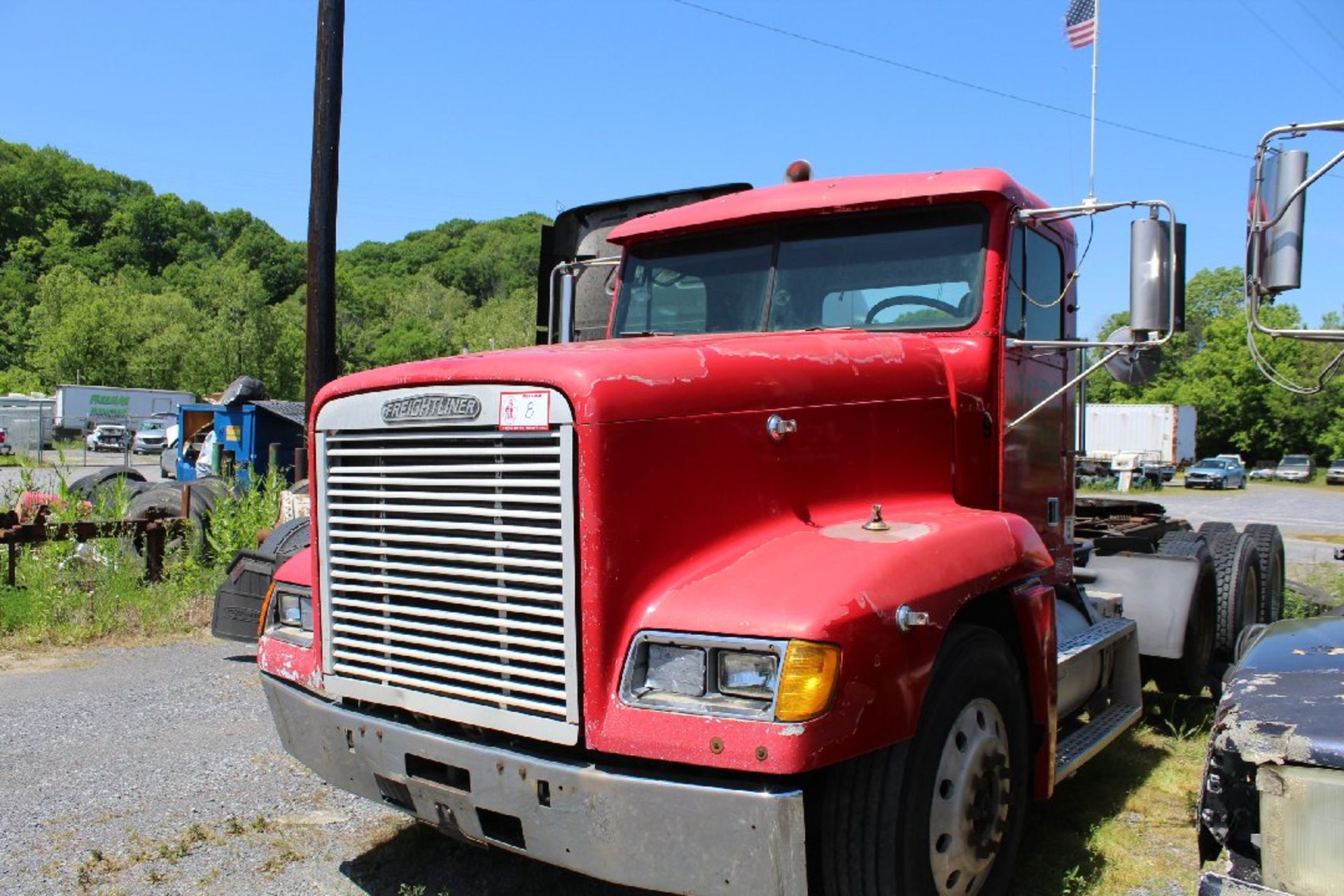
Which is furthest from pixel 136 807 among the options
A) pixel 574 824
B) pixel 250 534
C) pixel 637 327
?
pixel 250 534

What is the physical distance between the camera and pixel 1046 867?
4.08 meters

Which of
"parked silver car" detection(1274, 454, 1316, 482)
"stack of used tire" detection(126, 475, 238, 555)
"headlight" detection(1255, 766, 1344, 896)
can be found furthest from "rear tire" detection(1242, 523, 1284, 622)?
"parked silver car" detection(1274, 454, 1316, 482)

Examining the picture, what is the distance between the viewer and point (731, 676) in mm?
2730

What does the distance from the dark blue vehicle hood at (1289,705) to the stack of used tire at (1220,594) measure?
125 inches

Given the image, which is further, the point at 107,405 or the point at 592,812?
the point at 107,405

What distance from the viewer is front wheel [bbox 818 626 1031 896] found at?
9.28ft

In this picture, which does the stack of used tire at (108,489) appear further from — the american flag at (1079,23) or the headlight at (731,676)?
the american flag at (1079,23)

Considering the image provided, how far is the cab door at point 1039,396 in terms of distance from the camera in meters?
4.56

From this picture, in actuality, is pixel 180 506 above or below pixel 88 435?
below

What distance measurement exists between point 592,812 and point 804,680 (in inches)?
27.3

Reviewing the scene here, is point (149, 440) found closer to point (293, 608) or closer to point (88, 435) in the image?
point (88, 435)

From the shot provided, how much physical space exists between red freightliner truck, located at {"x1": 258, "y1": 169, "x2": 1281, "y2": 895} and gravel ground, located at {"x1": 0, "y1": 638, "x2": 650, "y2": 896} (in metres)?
0.70

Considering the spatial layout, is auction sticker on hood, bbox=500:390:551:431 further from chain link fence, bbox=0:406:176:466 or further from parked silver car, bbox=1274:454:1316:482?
parked silver car, bbox=1274:454:1316:482

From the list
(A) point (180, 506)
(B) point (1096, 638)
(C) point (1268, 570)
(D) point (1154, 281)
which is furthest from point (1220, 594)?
(A) point (180, 506)
